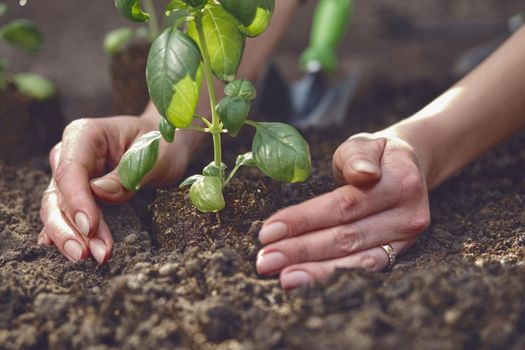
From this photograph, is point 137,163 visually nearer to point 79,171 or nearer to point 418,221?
point 79,171

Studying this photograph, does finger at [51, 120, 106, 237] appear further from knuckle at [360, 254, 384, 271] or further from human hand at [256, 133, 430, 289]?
knuckle at [360, 254, 384, 271]

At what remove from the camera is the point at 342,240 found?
1.42m

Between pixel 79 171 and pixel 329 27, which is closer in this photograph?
pixel 79 171

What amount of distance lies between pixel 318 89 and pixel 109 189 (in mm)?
1496

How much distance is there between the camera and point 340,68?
142 inches

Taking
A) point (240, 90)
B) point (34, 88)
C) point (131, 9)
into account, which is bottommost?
point (34, 88)

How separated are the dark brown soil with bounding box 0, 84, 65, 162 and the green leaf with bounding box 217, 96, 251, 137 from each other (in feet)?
4.01

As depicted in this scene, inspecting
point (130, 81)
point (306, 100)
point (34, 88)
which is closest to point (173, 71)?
point (130, 81)

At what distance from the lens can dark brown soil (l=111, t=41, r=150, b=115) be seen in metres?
2.43

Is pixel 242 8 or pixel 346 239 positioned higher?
pixel 242 8

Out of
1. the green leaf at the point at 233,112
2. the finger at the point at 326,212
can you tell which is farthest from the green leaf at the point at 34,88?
the finger at the point at 326,212

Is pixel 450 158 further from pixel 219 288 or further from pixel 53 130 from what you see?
pixel 53 130

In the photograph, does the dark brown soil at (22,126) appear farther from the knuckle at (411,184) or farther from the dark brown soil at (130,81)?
the knuckle at (411,184)

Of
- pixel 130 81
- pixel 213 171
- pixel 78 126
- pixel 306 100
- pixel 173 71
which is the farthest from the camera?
pixel 306 100
